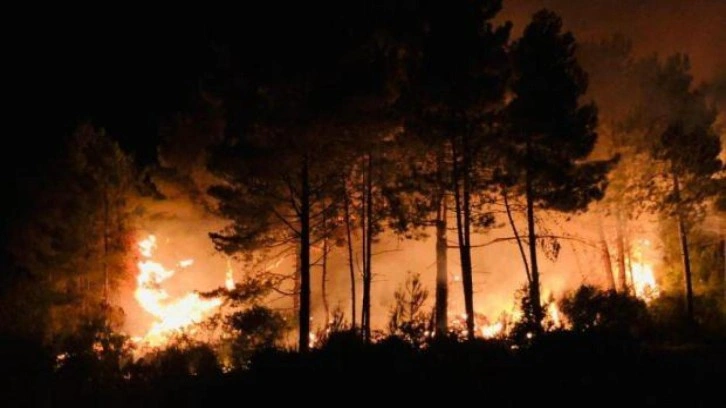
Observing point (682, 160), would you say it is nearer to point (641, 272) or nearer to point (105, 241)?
point (641, 272)

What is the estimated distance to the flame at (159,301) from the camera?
2741 centimetres

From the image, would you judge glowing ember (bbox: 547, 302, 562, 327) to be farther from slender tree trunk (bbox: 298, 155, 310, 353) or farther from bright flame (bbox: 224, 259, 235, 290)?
bright flame (bbox: 224, 259, 235, 290)

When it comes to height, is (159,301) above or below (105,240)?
below

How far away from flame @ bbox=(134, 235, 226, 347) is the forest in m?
0.10

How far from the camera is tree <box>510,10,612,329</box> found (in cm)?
1767

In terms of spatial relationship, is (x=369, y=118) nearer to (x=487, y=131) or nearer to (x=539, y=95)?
(x=487, y=131)

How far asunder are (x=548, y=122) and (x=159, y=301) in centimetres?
1906

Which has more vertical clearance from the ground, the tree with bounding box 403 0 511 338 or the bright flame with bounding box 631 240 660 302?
the tree with bounding box 403 0 511 338

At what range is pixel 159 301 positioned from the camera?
28703 mm

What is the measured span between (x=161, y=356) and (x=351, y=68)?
28.0 ft

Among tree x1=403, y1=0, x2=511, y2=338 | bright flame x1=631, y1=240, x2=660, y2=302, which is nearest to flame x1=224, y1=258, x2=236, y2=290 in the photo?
tree x1=403, y1=0, x2=511, y2=338

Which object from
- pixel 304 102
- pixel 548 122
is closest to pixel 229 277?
pixel 304 102

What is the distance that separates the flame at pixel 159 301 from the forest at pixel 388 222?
0.32 feet

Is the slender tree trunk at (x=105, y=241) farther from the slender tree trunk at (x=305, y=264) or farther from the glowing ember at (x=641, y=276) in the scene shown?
the glowing ember at (x=641, y=276)
